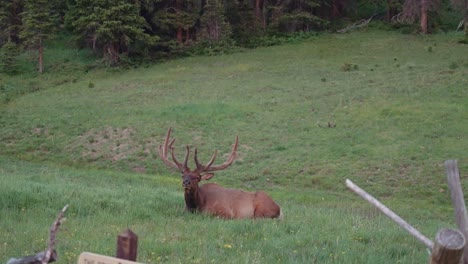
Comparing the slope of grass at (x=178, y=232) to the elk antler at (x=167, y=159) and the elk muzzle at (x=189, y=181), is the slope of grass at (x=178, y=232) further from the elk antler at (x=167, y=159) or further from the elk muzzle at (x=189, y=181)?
the elk antler at (x=167, y=159)

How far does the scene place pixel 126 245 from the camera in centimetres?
444

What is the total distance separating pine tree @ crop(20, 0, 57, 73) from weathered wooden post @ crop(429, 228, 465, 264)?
1665 inches

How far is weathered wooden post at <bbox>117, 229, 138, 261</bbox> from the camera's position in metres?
4.42

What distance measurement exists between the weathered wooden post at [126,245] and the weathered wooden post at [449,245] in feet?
6.59

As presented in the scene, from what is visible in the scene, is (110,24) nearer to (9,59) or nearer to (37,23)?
(37,23)

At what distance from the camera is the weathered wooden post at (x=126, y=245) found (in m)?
4.42

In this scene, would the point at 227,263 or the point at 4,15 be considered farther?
the point at 4,15

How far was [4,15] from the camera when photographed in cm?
4859

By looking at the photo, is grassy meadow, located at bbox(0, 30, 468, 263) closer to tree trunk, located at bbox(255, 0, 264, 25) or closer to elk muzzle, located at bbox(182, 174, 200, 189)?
elk muzzle, located at bbox(182, 174, 200, 189)

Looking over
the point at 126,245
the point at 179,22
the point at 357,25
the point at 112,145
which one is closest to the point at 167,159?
the point at 126,245

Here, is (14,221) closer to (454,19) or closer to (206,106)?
(206,106)

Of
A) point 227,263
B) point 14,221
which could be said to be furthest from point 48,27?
point 227,263

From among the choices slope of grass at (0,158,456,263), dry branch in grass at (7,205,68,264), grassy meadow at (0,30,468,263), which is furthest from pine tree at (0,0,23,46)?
dry branch in grass at (7,205,68,264)

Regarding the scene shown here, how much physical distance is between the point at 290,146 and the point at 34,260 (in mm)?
21499
